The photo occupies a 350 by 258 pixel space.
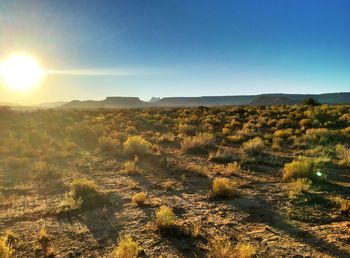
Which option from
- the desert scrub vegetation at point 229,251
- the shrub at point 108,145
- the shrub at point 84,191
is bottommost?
the shrub at point 108,145

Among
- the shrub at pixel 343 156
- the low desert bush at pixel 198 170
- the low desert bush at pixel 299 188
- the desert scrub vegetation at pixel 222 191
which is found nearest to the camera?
the low desert bush at pixel 299 188

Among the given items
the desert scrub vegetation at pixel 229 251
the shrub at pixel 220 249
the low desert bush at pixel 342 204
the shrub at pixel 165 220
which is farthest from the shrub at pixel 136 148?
the desert scrub vegetation at pixel 229 251

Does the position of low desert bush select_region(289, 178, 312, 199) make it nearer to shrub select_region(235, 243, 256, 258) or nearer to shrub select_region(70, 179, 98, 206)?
shrub select_region(235, 243, 256, 258)

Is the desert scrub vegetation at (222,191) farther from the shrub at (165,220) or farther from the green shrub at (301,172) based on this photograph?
the green shrub at (301,172)

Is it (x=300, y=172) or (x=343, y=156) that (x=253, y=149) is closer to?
(x=343, y=156)

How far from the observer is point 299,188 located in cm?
984

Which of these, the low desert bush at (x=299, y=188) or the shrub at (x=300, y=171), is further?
the shrub at (x=300, y=171)

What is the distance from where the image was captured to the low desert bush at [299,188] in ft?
31.6

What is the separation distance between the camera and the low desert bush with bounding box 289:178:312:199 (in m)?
9.62

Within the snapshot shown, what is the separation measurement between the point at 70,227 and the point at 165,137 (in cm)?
1375

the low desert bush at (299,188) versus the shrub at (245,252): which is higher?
the shrub at (245,252)

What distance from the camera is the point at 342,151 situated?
15.3 metres

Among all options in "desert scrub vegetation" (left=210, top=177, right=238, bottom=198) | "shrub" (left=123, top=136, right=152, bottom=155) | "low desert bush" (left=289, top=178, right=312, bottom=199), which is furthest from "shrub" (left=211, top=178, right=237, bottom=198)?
"shrub" (left=123, top=136, right=152, bottom=155)

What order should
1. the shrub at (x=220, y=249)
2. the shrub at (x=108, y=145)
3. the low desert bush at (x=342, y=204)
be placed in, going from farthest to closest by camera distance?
→ 1. the shrub at (x=108, y=145)
2. the low desert bush at (x=342, y=204)
3. the shrub at (x=220, y=249)
